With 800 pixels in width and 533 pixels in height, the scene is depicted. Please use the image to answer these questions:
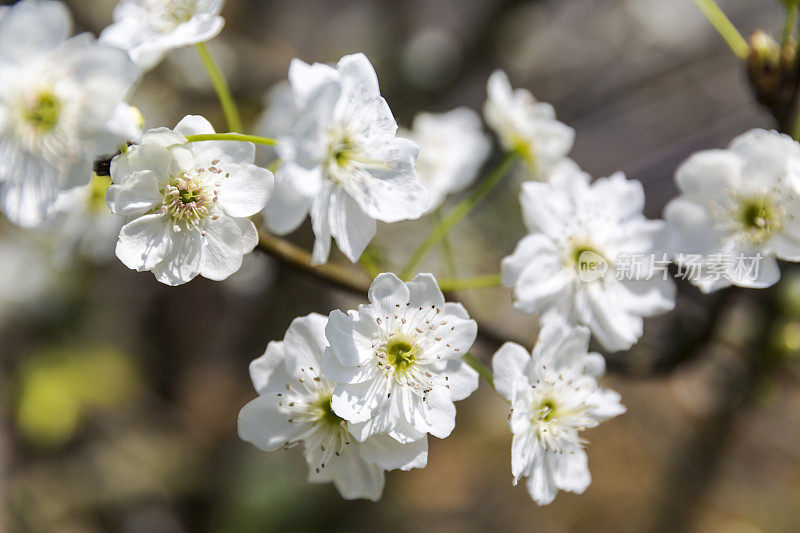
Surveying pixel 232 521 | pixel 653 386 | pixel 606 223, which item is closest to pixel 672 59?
pixel 653 386

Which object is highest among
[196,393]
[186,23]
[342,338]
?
[186,23]

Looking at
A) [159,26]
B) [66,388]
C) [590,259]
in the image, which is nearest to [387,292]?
[590,259]

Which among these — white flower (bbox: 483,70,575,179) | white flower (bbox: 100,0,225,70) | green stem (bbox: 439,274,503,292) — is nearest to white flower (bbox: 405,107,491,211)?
white flower (bbox: 483,70,575,179)

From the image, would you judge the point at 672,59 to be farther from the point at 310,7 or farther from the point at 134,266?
the point at 134,266

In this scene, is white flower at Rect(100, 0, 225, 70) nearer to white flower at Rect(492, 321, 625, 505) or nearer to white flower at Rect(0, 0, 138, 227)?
white flower at Rect(0, 0, 138, 227)

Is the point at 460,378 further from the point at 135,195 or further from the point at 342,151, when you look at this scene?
the point at 135,195

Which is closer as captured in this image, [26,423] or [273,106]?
[273,106]
